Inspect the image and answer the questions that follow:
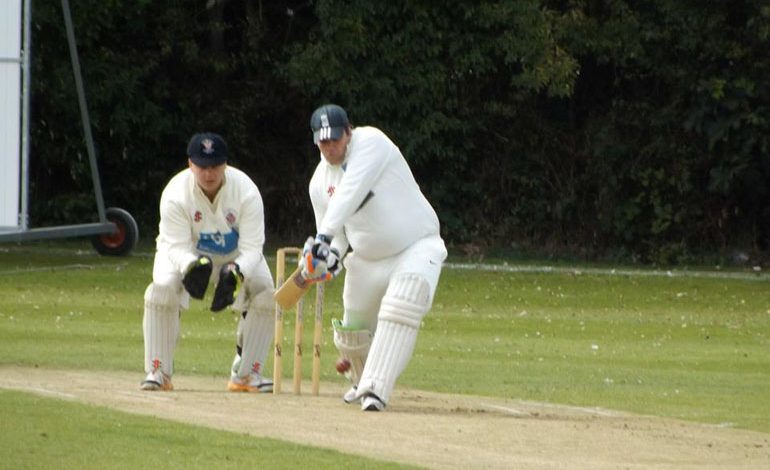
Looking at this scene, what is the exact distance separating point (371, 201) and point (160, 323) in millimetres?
1639

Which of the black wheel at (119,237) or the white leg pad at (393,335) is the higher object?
the white leg pad at (393,335)

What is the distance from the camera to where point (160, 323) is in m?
11.3

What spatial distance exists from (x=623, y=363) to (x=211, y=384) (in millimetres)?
3587

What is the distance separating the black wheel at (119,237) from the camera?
80.7ft

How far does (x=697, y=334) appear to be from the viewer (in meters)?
16.9

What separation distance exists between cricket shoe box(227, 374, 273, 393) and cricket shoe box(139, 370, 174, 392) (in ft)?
1.43

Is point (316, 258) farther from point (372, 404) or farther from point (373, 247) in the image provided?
point (372, 404)

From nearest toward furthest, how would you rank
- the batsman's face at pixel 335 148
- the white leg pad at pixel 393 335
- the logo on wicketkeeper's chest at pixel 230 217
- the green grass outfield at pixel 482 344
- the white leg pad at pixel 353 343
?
1. the green grass outfield at pixel 482 344
2. the white leg pad at pixel 393 335
3. the batsman's face at pixel 335 148
4. the white leg pad at pixel 353 343
5. the logo on wicketkeeper's chest at pixel 230 217

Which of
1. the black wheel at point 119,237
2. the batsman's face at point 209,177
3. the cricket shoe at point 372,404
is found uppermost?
the batsman's face at point 209,177

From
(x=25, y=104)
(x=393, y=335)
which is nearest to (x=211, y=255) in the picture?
(x=393, y=335)

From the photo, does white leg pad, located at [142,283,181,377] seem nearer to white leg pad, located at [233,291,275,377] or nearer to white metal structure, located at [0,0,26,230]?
white leg pad, located at [233,291,275,377]

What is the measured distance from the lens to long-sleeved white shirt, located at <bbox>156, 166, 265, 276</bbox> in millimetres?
11289

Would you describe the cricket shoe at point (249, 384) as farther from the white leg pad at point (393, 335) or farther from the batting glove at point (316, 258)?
the batting glove at point (316, 258)

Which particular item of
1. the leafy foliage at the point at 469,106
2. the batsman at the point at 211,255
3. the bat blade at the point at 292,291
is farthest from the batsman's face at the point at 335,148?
the leafy foliage at the point at 469,106
